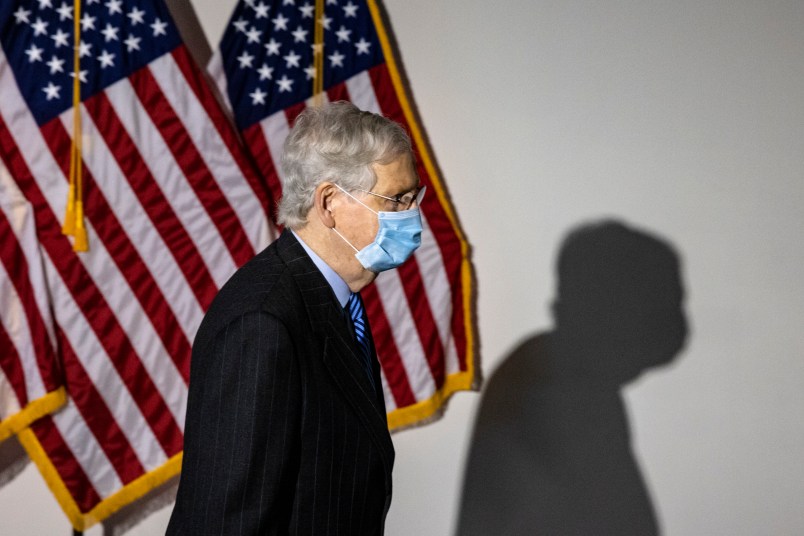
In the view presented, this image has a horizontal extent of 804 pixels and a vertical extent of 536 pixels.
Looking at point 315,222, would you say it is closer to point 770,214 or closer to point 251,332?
point 251,332

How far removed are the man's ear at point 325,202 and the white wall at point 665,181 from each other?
49.4 inches

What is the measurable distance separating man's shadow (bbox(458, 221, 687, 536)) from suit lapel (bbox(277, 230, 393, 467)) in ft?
4.48

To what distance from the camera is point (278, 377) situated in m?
1.34

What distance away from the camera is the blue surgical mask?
1.65m

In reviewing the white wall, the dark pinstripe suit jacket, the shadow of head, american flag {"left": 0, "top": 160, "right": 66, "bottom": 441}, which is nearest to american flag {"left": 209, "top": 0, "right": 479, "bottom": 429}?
the white wall

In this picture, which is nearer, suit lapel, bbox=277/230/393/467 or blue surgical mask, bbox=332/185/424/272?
suit lapel, bbox=277/230/393/467

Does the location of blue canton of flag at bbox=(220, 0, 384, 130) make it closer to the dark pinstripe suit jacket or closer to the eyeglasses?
the eyeglasses

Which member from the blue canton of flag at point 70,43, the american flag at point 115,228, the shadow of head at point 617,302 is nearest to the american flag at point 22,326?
the american flag at point 115,228

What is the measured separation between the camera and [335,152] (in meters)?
1.60

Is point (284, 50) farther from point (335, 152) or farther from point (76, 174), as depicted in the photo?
point (335, 152)

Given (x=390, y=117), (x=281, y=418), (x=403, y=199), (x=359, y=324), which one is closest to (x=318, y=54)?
(x=390, y=117)

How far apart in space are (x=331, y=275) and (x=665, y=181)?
1.42m

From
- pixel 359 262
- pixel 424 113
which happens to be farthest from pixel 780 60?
pixel 359 262

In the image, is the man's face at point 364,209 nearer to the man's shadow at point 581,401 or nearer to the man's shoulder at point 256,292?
the man's shoulder at point 256,292
